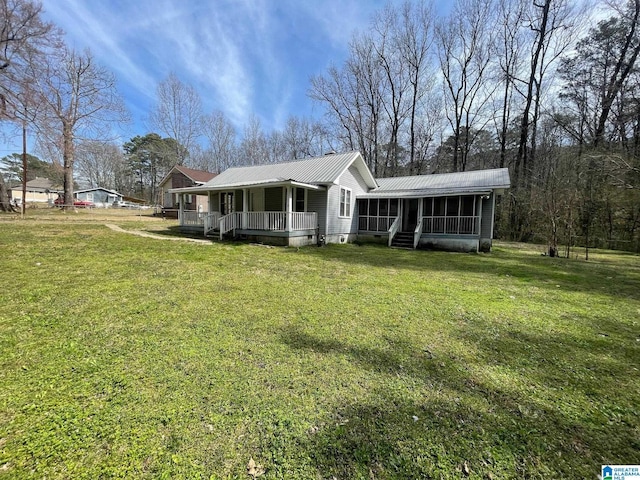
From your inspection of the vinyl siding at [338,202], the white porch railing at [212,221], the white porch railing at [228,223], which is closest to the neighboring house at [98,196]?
the white porch railing at [212,221]

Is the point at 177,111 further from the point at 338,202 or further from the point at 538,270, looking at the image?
the point at 538,270

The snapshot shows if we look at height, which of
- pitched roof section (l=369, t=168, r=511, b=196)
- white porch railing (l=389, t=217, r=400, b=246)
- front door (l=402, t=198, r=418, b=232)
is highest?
pitched roof section (l=369, t=168, r=511, b=196)

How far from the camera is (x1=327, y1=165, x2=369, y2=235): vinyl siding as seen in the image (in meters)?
13.7

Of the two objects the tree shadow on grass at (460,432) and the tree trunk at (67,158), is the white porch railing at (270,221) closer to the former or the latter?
the tree shadow on grass at (460,432)

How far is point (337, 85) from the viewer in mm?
27656

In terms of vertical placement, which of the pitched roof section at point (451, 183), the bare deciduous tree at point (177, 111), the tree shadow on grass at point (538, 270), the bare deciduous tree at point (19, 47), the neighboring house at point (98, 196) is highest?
the bare deciduous tree at point (177, 111)

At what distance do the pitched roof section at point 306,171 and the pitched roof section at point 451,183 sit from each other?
58.5 inches

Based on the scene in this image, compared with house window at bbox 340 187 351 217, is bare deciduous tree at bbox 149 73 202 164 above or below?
above

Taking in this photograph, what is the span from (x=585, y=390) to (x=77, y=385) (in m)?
4.67

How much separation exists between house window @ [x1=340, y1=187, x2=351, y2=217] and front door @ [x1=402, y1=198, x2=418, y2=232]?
3162mm

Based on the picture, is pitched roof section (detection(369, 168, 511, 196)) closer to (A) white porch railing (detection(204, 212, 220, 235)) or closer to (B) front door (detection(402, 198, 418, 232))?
(B) front door (detection(402, 198, 418, 232))

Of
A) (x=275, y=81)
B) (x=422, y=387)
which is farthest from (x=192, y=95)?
(x=422, y=387)

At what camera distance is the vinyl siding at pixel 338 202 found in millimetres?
13680

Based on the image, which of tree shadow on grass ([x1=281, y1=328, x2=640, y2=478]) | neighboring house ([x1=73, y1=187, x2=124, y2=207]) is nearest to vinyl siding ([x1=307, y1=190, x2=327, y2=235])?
tree shadow on grass ([x1=281, y1=328, x2=640, y2=478])
